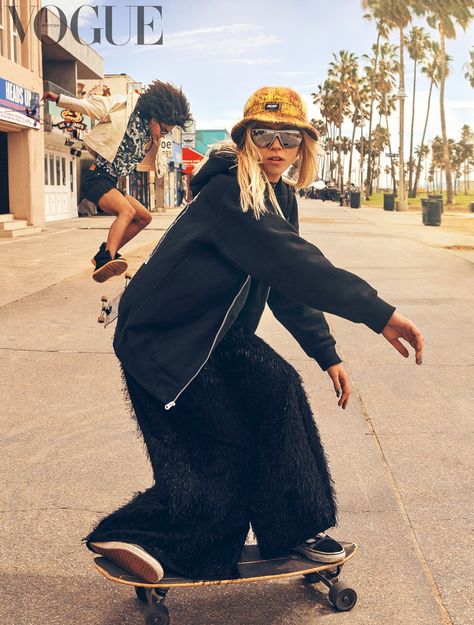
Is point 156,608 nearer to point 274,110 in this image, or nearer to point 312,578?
point 312,578

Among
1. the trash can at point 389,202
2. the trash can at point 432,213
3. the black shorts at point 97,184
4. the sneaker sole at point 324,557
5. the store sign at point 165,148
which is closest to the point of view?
the sneaker sole at point 324,557

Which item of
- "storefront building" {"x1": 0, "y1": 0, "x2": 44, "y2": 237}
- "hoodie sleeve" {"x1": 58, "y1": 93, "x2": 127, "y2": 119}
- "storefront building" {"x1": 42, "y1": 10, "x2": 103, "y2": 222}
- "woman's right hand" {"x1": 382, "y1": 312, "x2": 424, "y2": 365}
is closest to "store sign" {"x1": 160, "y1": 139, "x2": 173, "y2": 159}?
"hoodie sleeve" {"x1": 58, "y1": 93, "x2": 127, "y2": 119}

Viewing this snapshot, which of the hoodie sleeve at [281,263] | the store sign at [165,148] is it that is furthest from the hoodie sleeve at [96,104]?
the hoodie sleeve at [281,263]

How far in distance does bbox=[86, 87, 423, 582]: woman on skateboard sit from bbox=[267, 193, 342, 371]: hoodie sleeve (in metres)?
0.01

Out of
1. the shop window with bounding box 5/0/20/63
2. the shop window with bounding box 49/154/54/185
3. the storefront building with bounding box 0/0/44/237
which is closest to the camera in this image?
the storefront building with bounding box 0/0/44/237

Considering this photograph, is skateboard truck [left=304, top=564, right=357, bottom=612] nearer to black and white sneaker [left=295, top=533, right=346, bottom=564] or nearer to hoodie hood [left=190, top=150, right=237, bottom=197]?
black and white sneaker [left=295, top=533, right=346, bottom=564]

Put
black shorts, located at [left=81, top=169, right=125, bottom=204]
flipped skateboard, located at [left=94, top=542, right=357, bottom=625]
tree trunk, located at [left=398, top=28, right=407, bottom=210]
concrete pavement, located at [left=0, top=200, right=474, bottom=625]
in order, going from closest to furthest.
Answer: flipped skateboard, located at [left=94, top=542, right=357, bottom=625]
concrete pavement, located at [left=0, top=200, right=474, bottom=625]
black shorts, located at [left=81, top=169, right=125, bottom=204]
tree trunk, located at [left=398, top=28, right=407, bottom=210]

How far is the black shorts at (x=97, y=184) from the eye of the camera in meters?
5.35

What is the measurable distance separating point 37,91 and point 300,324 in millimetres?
25233

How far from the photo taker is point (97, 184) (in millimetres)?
5395

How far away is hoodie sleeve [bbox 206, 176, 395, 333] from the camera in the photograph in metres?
2.59

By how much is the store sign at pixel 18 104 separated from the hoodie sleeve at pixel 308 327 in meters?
20.6

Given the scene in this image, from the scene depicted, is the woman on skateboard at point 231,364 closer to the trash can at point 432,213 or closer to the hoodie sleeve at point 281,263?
the hoodie sleeve at point 281,263

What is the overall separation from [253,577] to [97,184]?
322cm
